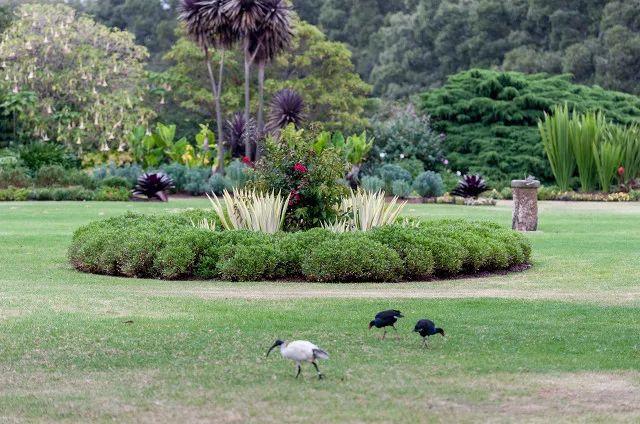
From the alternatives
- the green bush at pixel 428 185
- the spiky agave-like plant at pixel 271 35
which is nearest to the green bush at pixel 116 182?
the spiky agave-like plant at pixel 271 35

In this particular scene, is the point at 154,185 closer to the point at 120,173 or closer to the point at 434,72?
the point at 120,173

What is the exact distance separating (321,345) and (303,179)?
6338mm

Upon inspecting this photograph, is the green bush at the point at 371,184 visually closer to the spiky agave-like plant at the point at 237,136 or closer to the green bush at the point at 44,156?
the spiky agave-like plant at the point at 237,136

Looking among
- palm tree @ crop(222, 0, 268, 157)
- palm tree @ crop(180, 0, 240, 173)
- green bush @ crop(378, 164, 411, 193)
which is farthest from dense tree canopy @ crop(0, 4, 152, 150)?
green bush @ crop(378, 164, 411, 193)

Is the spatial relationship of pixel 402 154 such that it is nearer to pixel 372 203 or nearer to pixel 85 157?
pixel 85 157

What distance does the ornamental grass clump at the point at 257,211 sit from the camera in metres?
14.6

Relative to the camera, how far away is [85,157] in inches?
1517

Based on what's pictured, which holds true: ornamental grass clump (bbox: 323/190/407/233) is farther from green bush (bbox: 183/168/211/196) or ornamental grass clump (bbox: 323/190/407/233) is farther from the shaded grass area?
green bush (bbox: 183/168/211/196)

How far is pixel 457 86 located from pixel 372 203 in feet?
87.3

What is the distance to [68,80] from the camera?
40.0m

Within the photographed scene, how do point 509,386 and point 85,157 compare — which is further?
point 85,157

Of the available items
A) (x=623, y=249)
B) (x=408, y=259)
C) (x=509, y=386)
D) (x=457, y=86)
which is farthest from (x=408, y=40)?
(x=509, y=386)

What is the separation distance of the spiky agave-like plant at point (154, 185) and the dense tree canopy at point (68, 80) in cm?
937

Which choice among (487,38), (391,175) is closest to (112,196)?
(391,175)
